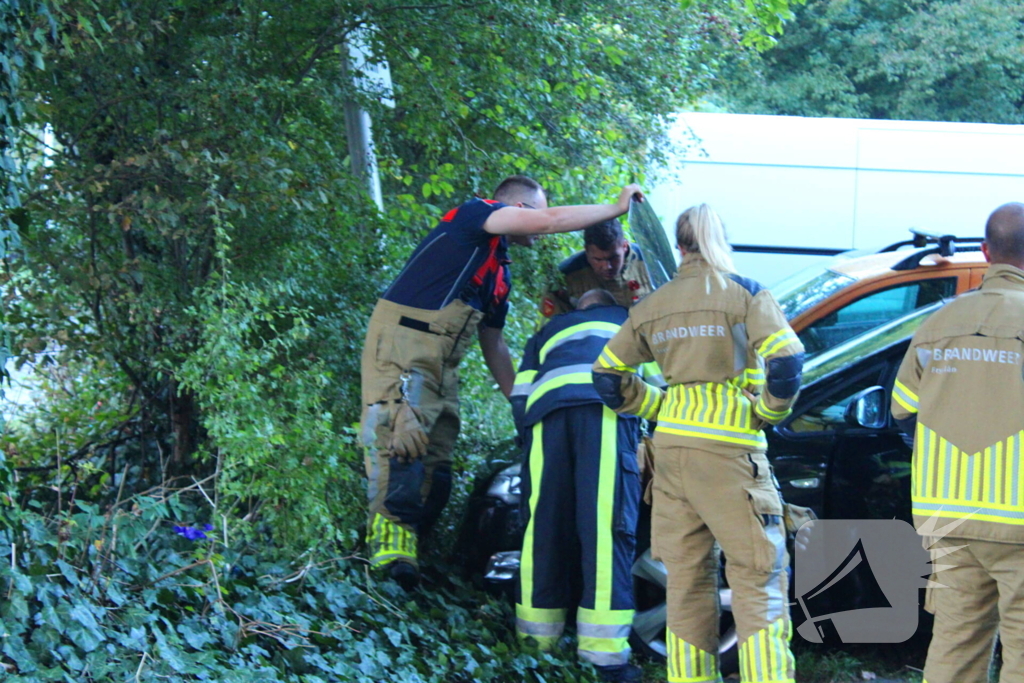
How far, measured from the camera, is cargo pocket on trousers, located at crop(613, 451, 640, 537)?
4281 mm

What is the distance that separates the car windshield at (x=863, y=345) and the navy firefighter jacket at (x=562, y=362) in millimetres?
877

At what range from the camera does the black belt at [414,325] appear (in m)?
4.72

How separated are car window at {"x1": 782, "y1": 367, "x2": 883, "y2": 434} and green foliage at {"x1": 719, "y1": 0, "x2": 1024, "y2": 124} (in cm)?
1241

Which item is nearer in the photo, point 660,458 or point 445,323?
point 660,458

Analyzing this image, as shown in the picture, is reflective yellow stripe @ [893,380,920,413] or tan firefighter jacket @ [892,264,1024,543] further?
reflective yellow stripe @ [893,380,920,413]

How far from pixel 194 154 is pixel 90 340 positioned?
1258 mm

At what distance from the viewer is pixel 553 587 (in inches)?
172

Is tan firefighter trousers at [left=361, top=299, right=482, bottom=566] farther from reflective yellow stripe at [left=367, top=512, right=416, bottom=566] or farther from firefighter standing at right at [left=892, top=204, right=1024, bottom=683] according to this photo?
firefighter standing at right at [left=892, top=204, right=1024, bottom=683]

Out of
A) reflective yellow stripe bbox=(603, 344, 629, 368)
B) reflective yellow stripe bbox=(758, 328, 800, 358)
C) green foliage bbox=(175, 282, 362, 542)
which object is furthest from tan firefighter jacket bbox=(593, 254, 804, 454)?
green foliage bbox=(175, 282, 362, 542)

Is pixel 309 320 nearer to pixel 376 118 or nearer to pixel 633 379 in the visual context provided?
pixel 376 118

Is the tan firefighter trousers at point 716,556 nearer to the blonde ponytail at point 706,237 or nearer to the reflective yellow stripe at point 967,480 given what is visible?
the reflective yellow stripe at point 967,480

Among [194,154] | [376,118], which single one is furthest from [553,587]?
[376,118]

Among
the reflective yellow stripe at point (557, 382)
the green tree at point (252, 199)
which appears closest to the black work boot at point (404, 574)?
the green tree at point (252, 199)

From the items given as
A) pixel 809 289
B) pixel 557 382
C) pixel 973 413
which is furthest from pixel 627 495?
pixel 809 289
